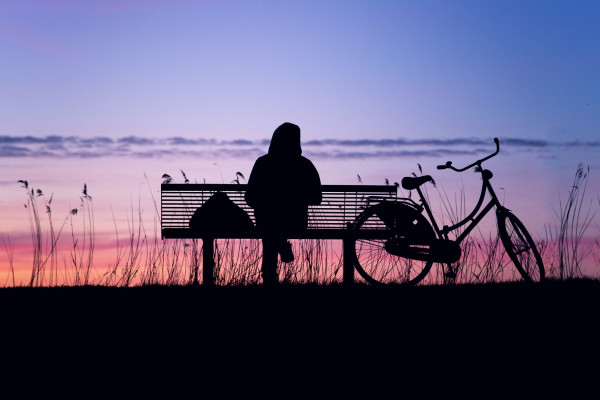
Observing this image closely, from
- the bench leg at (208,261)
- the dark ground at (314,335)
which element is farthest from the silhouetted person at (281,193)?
the bench leg at (208,261)

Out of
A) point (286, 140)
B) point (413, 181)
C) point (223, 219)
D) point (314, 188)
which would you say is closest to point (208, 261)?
point (223, 219)

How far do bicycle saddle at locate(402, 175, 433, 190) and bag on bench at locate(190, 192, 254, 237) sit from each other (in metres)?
1.65

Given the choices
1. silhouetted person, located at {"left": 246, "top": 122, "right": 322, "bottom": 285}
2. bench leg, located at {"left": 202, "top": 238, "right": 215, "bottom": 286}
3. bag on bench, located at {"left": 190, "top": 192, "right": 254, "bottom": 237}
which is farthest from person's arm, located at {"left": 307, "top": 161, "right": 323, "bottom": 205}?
bench leg, located at {"left": 202, "top": 238, "right": 215, "bottom": 286}

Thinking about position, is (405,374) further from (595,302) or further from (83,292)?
(83,292)

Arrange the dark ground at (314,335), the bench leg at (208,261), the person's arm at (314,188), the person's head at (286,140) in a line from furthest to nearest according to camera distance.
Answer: the bench leg at (208,261)
the person's arm at (314,188)
the person's head at (286,140)
the dark ground at (314,335)

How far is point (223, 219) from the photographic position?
7.79 m

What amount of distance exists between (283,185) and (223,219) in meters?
0.96

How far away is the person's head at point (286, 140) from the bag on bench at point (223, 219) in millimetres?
939

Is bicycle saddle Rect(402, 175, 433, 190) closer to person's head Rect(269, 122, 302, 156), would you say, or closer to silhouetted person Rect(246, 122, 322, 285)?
silhouetted person Rect(246, 122, 322, 285)

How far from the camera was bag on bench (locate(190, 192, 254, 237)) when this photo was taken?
778 centimetres

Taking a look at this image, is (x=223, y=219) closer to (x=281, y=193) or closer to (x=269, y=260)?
(x=269, y=260)

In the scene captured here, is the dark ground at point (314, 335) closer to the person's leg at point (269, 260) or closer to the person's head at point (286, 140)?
the person's leg at point (269, 260)

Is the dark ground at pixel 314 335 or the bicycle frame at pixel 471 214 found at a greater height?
the bicycle frame at pixel 471 214

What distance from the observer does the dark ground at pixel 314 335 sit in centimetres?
427
